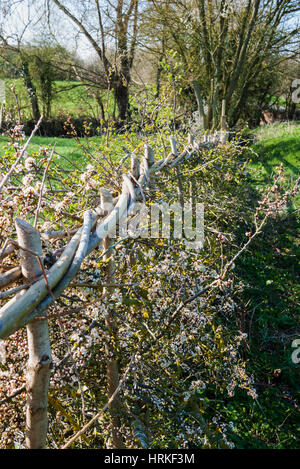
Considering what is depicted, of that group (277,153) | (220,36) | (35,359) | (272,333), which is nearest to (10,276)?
(35,359)

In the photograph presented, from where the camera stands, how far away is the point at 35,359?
93cm

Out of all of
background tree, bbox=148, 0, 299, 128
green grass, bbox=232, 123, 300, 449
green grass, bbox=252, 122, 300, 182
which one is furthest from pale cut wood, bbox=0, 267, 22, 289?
background tree, bbox=148, 0, 299, 128

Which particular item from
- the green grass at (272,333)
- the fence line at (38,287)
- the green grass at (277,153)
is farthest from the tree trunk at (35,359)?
the green grass at (277,153)

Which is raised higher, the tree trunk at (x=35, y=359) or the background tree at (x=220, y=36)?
the background tree at (x=220, y=36)

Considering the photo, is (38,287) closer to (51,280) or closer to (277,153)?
(51,280)

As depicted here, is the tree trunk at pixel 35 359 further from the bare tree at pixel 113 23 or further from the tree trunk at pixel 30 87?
the tree trunk at pixel 30 87

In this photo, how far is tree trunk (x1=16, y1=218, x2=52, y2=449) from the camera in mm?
847

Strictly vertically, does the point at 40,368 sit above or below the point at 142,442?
above

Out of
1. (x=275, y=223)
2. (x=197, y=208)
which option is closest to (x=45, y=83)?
(x=275, y=223)

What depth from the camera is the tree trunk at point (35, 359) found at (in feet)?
2.78

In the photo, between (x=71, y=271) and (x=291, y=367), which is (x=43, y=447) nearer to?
(x=71, y=271)

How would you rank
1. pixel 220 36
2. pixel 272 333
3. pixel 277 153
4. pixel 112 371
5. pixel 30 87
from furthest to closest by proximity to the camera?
pixel 30 87, pixel 220 36, pixel 277 153, pixel 272 333, pixel 112 371

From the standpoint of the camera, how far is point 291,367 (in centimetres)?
381

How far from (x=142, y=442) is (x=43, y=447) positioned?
0.95m
